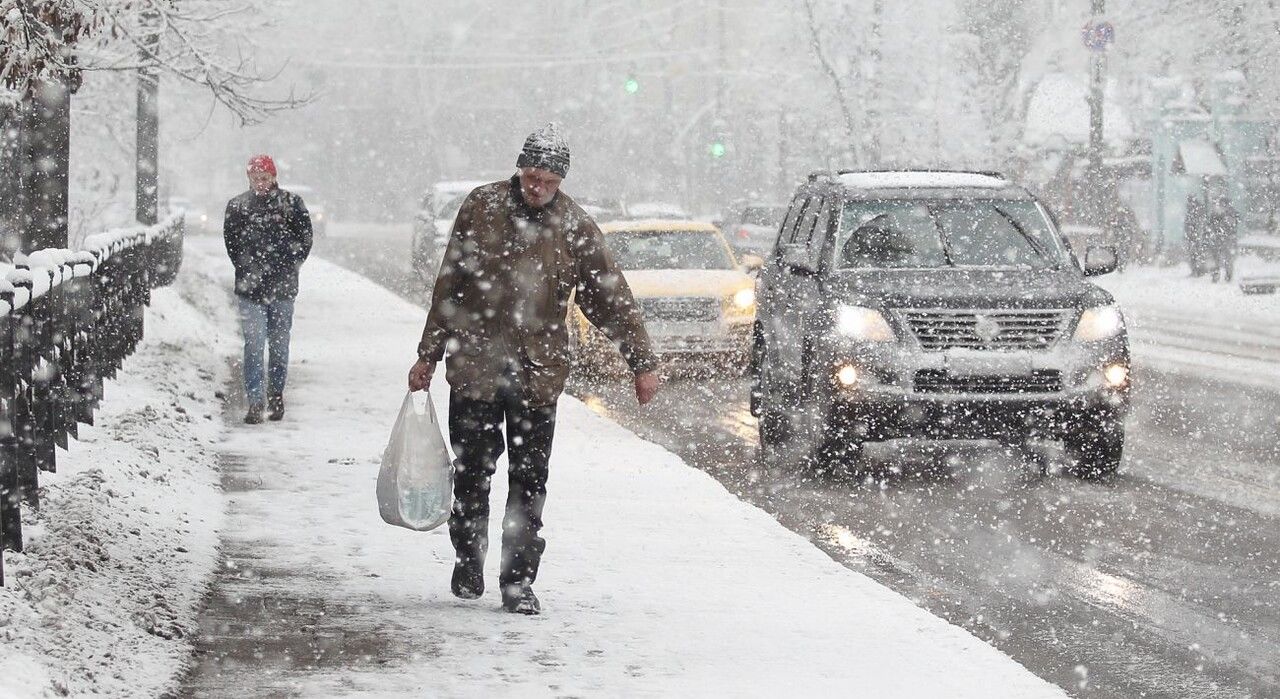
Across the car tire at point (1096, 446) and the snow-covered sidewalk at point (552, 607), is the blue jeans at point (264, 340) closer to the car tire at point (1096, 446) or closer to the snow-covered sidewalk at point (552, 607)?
the snow-covered sidewalk at point (552, 607)

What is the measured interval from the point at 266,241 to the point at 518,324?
248 inches

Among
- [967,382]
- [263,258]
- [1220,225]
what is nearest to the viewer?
[967,382]

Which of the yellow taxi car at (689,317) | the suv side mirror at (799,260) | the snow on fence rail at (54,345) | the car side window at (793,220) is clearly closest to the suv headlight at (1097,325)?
the suv side mirror at (799,260)

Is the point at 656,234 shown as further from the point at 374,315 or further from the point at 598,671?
the point at 598,671

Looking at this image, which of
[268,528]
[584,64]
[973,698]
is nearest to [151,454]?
[268,528]

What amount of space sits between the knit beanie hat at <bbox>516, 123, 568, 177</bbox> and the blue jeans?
650 cm

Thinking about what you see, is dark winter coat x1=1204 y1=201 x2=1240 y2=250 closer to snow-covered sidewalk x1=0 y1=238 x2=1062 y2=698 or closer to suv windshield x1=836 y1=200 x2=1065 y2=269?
suv windshield x1=836 y1=200 x2=1065 y2=269

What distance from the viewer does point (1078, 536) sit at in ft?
30.9

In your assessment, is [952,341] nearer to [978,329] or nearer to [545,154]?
[978,329]

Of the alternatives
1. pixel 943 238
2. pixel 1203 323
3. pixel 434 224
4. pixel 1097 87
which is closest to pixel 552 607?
pixel 943 238

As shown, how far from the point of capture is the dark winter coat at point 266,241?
42.5ft

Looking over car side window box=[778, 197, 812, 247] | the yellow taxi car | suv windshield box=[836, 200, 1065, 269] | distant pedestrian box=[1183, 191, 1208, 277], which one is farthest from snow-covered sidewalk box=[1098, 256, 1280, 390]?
suv windshield box=[836, 200, 1065, 269]

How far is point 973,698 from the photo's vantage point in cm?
600

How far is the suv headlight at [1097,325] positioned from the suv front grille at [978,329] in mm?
156
